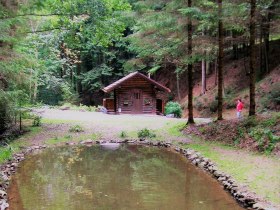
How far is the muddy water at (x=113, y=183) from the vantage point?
9.53m

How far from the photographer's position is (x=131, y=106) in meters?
34.3

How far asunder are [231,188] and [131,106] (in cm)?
2435

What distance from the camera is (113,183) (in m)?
11.6

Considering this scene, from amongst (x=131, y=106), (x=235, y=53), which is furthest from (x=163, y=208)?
(x=235, y=53)

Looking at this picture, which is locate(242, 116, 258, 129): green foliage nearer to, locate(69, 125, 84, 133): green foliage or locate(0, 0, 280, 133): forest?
locate(0, 0, 280, 133): forest

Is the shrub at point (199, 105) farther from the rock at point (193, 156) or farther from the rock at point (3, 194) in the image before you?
the rock at point (3, 194)

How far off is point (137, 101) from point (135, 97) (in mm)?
420

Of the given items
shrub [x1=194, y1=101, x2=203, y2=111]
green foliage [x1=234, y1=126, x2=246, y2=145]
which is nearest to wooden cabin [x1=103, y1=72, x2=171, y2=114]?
shrub [x1=194, y1=101, x2=203, y2=111]

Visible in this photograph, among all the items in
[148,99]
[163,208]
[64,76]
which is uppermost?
[64,76]

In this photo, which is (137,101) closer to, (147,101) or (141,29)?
(147,101)

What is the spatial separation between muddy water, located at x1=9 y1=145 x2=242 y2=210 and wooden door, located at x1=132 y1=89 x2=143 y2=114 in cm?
1757

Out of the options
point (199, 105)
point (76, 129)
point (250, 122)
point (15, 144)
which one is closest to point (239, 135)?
point (250, 122)

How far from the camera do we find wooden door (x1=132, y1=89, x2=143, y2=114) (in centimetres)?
3431

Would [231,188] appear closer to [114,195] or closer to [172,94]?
[114,195]
